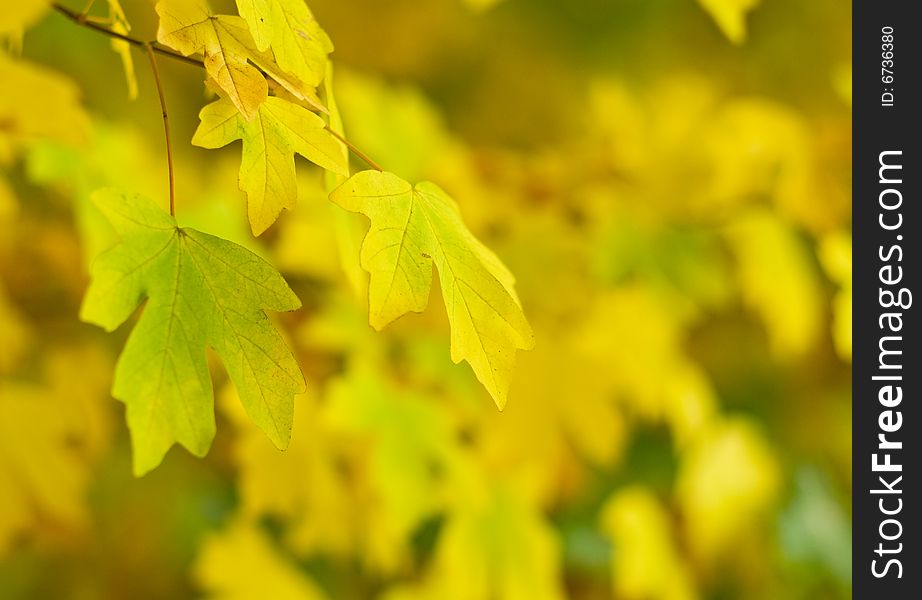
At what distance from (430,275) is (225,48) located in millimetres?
188

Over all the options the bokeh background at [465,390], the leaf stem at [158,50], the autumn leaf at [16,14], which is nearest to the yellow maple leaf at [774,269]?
the bokeh background at [465,390]

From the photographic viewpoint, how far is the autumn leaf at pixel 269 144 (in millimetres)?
602

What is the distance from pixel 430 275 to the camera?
625mm

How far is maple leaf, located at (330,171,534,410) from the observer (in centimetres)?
61

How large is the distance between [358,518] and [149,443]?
0.68 metres

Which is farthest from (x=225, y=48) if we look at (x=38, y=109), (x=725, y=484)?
(x=725, y=484)

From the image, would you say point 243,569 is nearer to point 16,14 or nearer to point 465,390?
point 465,390

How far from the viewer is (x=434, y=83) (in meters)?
2.90

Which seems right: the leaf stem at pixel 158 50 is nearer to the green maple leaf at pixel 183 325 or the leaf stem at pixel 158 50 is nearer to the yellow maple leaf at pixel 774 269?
the green maple leaf at pixel 183 325

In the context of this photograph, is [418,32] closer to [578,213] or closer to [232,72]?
→ [578,213]

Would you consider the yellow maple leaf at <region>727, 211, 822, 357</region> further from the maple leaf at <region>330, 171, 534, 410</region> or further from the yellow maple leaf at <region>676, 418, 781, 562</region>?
the maple leaf at <region>330, 171, 534, 410</region>
